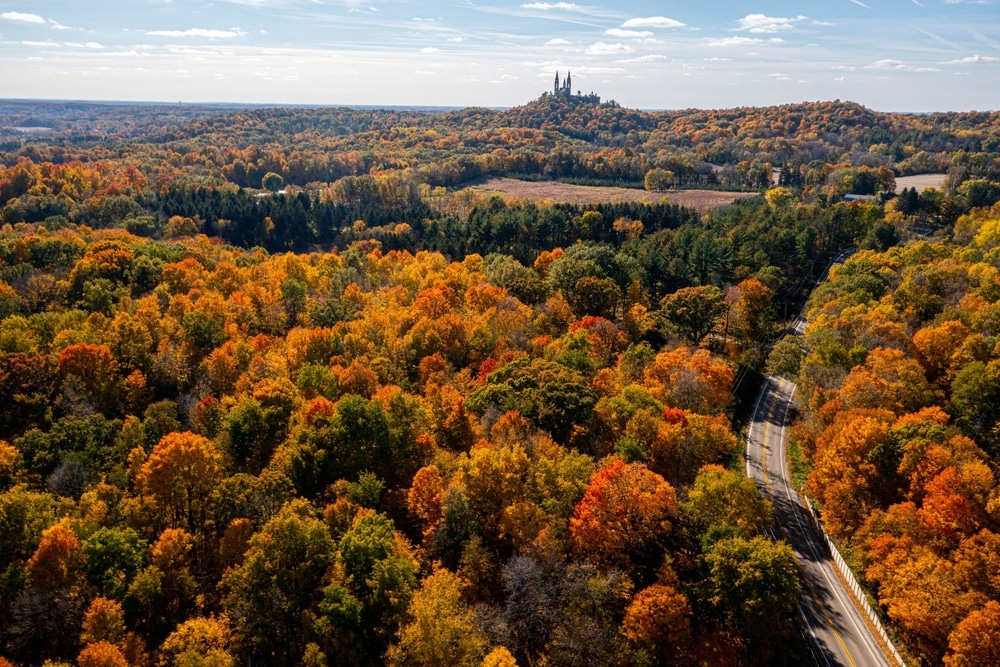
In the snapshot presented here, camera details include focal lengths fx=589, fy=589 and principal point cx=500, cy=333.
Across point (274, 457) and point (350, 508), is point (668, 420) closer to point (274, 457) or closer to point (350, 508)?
point (350, 508)

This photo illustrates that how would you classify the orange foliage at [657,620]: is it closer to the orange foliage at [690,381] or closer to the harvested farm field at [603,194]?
the orange foliage at [690,381]

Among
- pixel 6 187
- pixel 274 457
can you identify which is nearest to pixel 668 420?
pixel 274 457

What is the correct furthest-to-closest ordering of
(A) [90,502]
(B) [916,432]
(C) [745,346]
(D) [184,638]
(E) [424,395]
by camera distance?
(C) [745,346]
(E) [424,395]
(B) [916,432]
(A) [90,502]
(D) [184,638]

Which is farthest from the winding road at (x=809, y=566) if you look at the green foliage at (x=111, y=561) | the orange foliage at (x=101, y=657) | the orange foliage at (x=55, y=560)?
the orange foliage at (x=55, y=560)

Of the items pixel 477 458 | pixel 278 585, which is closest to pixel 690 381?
pixel 477 458

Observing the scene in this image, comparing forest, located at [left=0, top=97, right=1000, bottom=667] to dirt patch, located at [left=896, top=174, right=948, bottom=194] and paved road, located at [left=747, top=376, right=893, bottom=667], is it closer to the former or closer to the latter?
paved road, located at [left=747, top=376, right=893, bottom=667]
